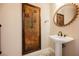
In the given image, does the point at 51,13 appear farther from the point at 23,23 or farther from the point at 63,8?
the point at 23,23

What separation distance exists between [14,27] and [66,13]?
64cm

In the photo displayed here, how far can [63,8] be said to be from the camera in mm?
1387

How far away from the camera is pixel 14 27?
1.40 meters

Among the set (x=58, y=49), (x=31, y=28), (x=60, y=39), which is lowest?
(x=58, y=49)

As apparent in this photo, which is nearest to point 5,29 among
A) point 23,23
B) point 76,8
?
point 23,23

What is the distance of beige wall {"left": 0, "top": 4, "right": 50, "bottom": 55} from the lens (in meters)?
1.38

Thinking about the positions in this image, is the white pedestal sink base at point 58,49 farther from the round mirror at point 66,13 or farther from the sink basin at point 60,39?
the round mirror at point 66,13

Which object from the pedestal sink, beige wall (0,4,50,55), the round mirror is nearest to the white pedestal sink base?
the pedestal sink

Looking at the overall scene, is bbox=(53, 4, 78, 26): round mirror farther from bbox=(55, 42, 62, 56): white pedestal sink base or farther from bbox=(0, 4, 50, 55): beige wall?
bbox=(55, 42, 62, 56): white pedestal sink base

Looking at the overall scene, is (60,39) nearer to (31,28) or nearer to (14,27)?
(31,28)

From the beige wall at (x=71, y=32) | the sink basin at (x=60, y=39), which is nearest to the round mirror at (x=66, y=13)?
the beige wall at (x=71, y=32)

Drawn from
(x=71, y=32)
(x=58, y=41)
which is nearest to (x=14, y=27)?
(x=58, y=41)

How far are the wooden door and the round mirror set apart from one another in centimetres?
23

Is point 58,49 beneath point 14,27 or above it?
beneath
